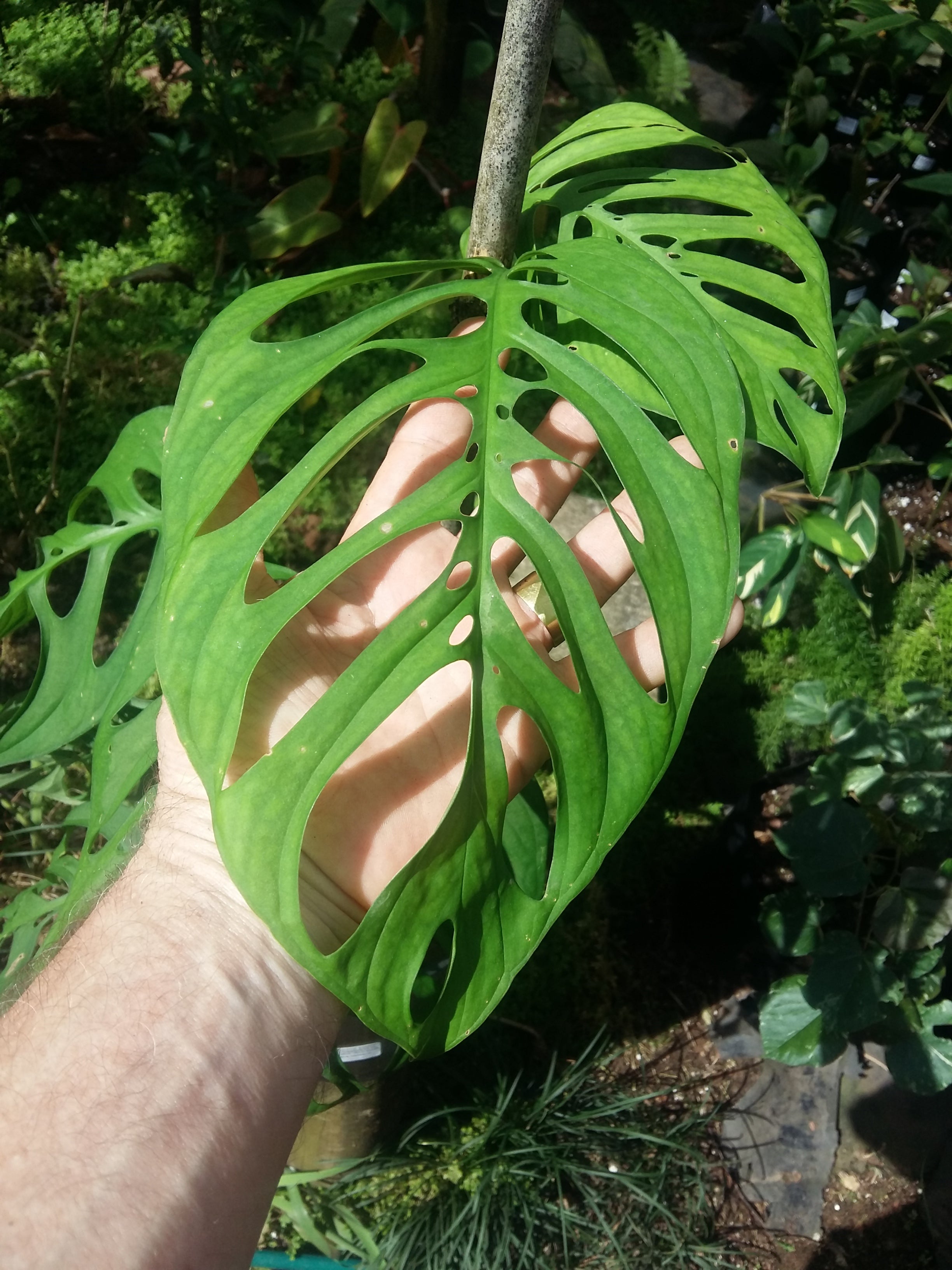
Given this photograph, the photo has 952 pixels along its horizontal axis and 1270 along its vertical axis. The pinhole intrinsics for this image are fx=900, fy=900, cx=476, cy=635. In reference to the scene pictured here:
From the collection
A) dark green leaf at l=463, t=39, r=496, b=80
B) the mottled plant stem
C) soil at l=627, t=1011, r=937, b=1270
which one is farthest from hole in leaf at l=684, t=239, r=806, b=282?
soil at l=627, t=1011, r=937, b=1270

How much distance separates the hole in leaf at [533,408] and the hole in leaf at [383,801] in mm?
1366

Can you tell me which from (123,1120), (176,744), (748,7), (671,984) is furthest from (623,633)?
(748,7)

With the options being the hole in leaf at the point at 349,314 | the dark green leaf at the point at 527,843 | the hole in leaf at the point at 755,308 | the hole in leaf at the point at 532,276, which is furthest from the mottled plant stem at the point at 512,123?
the hole in leaf at the point at 349,314

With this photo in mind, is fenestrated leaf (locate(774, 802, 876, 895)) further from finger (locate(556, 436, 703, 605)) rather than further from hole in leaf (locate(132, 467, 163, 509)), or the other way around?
hole in leaf (locate(132, 467, 163, 509))

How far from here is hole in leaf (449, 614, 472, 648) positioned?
781mm

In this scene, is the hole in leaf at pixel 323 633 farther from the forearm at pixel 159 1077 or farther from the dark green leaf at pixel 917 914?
the dark green leaf at pixel 917 914

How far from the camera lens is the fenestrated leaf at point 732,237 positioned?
3.02 feet

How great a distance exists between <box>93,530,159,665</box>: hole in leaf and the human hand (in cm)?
109

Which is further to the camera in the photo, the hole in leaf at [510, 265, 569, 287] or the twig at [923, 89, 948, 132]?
the twig at [923, 89, 948, 132]

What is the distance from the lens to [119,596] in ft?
6.79

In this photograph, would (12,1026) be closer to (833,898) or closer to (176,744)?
(176,744)

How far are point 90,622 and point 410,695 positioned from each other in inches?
23.4

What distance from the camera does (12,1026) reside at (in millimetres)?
903

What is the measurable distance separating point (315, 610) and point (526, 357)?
1.43 metres
